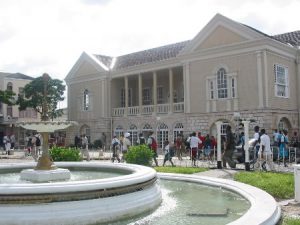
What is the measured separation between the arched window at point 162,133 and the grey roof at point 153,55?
526 cm

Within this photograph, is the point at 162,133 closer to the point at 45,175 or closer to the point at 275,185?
the point at 275,185

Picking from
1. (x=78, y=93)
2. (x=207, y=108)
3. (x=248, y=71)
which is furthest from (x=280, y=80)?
(x=78, y=93)

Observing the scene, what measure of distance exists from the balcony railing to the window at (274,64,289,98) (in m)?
7.49

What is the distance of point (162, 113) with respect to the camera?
109 ft

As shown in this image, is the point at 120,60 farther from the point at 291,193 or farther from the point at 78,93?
the point at 291,193

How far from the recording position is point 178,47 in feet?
115

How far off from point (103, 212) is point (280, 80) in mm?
23099

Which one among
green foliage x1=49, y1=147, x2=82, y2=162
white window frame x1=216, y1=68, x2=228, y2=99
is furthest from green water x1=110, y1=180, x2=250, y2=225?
white window frame x1=216, y1=68, x2=228, y2=99

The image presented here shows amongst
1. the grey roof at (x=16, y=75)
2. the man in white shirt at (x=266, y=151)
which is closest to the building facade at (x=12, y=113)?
the grey roof at (x=16, y=75)

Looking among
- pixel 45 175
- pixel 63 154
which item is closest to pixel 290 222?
pixel 45 175

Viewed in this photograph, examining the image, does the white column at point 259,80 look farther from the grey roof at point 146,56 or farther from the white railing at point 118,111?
the white railing at point 118,111

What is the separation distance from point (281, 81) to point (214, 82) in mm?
4386

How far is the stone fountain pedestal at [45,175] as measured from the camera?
9.40m

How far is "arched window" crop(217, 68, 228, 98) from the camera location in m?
28.4
